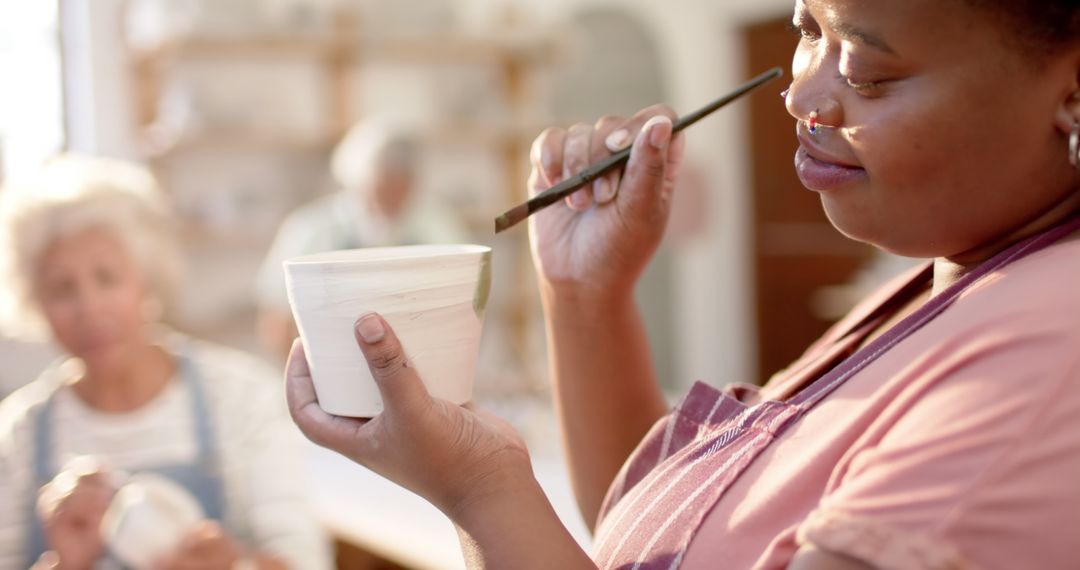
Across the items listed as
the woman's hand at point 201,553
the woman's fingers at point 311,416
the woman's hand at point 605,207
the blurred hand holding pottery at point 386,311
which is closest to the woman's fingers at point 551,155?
the woman's hand at point 605,207

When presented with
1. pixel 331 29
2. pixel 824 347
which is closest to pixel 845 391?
pixel 824 347

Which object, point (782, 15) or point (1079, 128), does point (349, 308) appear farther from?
point (782, 15)

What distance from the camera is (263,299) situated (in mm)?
4363

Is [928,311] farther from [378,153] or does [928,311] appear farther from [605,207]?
[378,153]

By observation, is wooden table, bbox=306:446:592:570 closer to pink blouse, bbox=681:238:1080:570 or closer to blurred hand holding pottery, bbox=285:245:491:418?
blurred hand holding pottery, bbox=285:245:491:418

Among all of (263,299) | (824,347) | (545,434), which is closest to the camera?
(824,347)

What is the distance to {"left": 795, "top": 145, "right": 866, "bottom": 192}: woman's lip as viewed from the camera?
2.17 feet

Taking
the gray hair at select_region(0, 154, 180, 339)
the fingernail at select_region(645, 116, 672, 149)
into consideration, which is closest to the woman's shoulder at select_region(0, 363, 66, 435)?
the gray hair at select_region(0, 154, 180, 339)

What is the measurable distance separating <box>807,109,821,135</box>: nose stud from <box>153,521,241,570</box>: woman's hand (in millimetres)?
966

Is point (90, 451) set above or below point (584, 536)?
above

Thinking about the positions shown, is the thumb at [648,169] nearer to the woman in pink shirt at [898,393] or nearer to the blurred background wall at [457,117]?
the woman in pink shirt at [898,393]

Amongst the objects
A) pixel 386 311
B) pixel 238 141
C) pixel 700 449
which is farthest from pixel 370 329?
pixel 238 141

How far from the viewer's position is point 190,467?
5.34ft

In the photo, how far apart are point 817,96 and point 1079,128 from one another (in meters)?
0.16
